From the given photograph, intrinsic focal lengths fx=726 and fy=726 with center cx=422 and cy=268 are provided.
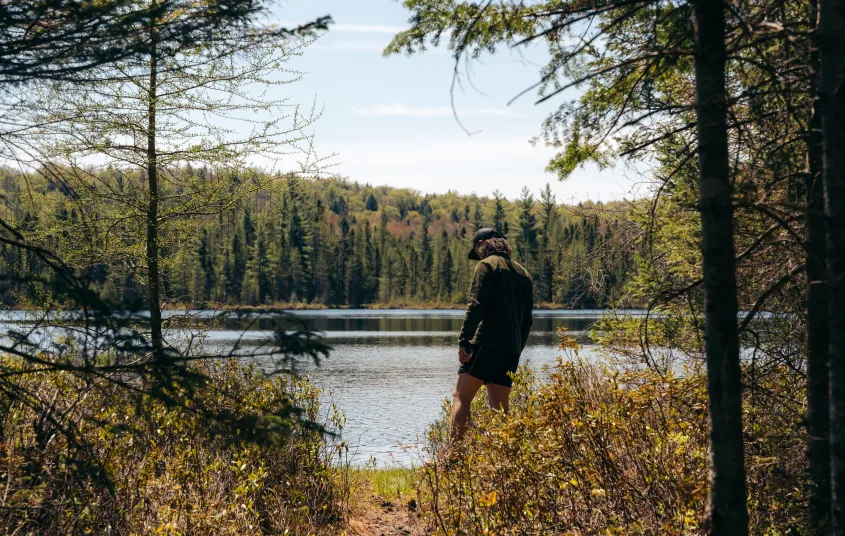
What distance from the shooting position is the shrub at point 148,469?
3.89 m

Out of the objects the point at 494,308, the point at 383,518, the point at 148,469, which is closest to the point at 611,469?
the point at 494,308

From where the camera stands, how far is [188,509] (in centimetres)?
481

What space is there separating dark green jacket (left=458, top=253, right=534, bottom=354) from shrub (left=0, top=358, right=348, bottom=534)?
5.15 feet

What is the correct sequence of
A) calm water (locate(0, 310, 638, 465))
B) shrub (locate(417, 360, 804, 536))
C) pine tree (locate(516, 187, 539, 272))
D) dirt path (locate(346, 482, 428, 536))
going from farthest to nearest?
pine tree (locate(516, 187, 539, 272)), calm water (locate(0, 310, 638, 465)), dirt path (locate(346, 482, 428, 536)), shrub (locate(417, 360, 804, 536))

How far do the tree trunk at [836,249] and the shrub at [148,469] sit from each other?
2330 mm

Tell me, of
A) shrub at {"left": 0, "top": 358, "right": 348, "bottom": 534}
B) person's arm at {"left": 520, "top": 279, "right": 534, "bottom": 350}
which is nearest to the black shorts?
person's arm at {"left": 520, "top": 279, "right": 534, "bottom": 350}

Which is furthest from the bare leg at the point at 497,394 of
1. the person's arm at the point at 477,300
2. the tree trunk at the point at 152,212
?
the tree trunk at the point at 152,212

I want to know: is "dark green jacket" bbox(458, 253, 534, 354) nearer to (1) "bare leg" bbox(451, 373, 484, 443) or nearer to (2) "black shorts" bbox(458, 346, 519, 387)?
(2) "black shorts" bbox(458, 346, 519, 387)

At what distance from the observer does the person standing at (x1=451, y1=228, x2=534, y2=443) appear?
6.37 m

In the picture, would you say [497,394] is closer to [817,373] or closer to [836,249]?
[817,373]

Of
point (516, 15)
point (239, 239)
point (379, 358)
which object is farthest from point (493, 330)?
point (239, 239)

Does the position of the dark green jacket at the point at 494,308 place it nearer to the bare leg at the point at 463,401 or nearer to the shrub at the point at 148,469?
the bare leg at the point at 463,401

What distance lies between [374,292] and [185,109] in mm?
112535

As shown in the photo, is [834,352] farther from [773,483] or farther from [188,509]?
[188,509]
